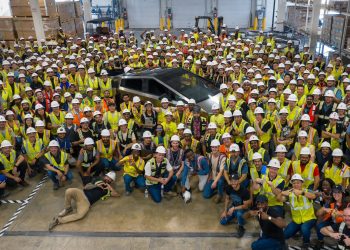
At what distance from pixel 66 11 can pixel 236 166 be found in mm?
15363

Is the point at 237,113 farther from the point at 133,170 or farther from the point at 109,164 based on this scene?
the point at 109,164

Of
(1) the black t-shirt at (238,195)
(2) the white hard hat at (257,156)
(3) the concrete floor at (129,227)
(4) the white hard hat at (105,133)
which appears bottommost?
(3) the concrete floor at (129,227)

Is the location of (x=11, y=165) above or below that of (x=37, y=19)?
below

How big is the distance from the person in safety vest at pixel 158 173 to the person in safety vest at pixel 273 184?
1628mm

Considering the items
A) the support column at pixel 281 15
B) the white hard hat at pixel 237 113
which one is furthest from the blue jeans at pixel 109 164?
the support column at pixel 281 15

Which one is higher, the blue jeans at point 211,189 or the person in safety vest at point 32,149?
the person in safety vest at point 32,149

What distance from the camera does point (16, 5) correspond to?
15.0m

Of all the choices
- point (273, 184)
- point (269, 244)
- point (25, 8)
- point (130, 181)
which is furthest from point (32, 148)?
point (25, 8)

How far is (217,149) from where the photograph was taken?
5719mm

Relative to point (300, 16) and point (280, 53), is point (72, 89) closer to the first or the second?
point (280, 53)

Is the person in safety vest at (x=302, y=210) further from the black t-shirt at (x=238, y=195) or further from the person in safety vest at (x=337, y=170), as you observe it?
the person in safety vest at (x=337, y=170)

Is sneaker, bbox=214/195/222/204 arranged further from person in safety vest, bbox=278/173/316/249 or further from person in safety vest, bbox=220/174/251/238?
person in safety vest, bbox=278/173/316/249

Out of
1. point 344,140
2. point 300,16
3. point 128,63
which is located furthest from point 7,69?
point 300,16

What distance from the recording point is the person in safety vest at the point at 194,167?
5879 mm
